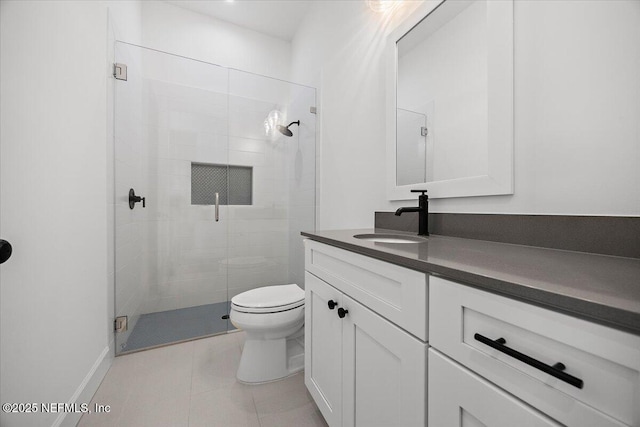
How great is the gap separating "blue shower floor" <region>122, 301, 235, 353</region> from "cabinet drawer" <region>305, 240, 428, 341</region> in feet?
4.84

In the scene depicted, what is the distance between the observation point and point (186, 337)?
196 centimetres

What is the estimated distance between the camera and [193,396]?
1361 mm

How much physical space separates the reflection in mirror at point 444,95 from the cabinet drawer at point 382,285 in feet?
1.89

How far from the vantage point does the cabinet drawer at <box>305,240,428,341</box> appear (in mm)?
589

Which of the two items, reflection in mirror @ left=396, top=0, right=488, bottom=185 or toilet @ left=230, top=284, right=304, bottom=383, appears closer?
reflection in mirror @ left=396, top=0, right=488, bottom=185

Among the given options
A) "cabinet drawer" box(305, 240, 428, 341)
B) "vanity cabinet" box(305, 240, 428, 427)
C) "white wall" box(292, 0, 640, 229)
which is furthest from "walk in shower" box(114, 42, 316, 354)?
"white wall" box(292, 0, 640, 229)

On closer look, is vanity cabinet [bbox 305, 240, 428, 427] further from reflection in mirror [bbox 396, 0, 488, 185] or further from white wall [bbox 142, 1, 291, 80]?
white wall [bbox 142, 1, 291, 80]

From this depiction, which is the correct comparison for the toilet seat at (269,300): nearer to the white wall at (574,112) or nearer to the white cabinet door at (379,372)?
the white cabinet door at (379,372)

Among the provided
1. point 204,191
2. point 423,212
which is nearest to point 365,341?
point 423,212

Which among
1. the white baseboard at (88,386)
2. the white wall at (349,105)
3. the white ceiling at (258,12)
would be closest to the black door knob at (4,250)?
the white baseboard at (88,386)

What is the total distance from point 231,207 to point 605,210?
2.26 meters

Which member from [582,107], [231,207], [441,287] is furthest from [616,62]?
[231,207]

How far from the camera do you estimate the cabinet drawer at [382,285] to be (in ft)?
1.93

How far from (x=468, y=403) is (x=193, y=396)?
4.69 ft
